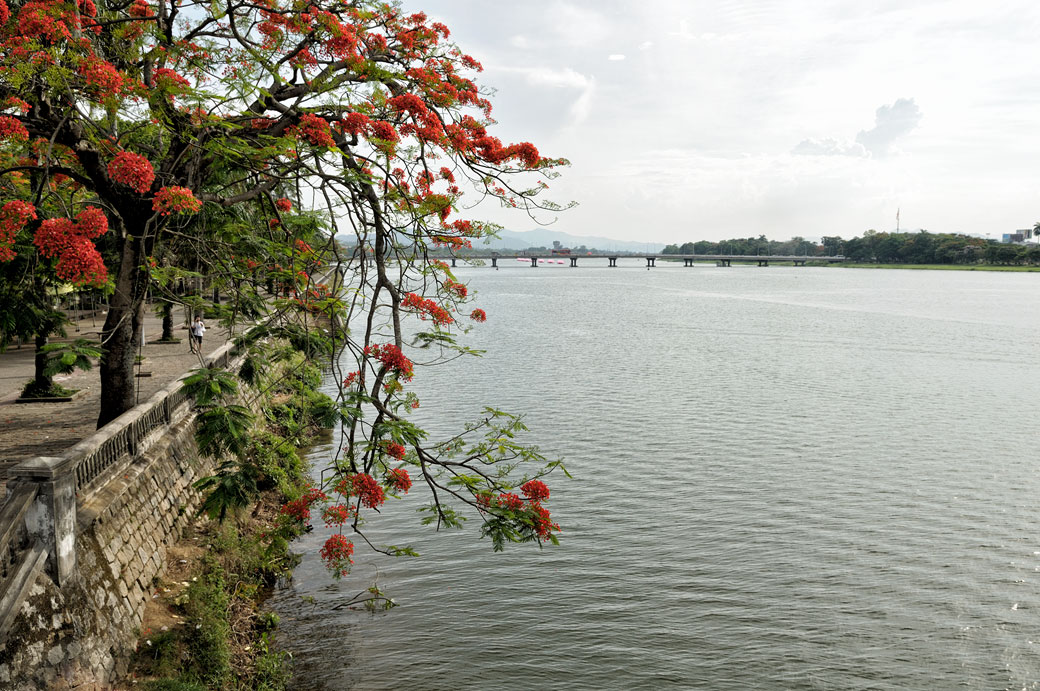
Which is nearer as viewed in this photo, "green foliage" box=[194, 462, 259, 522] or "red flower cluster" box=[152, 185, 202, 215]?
"red flower cluster" box=[152, 185, 202, 215]

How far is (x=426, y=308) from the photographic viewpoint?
943 cm

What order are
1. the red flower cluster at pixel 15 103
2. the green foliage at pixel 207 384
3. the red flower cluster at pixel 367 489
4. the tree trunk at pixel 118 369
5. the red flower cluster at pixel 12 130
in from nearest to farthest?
the red flower cluster at pixel 367 489 < the red flower cluster at pixel 12 130 < the red flower cluster at pixel 15 103 < the green foliage at pixel 207 384 < the tree trunk at pixel 118 369

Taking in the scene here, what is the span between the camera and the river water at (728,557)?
40.8ft

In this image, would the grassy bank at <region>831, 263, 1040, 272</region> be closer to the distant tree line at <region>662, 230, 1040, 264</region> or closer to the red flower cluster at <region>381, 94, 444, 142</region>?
the distant tree line at <region>662, 230, 1040, 264</region>

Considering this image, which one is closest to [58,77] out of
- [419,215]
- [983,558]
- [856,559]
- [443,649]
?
[419,215]

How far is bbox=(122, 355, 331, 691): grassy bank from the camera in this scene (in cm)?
991

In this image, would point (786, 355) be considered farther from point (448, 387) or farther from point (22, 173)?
point (22, 173)

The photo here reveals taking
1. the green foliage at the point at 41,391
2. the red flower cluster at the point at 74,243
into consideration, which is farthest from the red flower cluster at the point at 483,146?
the green foliage at the point at 41,391

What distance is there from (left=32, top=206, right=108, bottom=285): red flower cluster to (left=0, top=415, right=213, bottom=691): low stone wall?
355 centimetres

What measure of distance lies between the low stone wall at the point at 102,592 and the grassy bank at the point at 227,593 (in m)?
0.32

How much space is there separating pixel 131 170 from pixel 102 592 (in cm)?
547

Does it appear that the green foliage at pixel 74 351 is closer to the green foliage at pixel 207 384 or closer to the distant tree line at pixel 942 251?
the green foliage at pixel 207 384

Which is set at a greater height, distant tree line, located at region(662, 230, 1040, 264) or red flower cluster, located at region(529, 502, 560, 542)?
distant tree line, located at region(662, 230, 1040, 264)

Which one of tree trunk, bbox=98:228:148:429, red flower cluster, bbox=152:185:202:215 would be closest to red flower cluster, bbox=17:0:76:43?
red flower cluster, bbox=152:185:202:215
